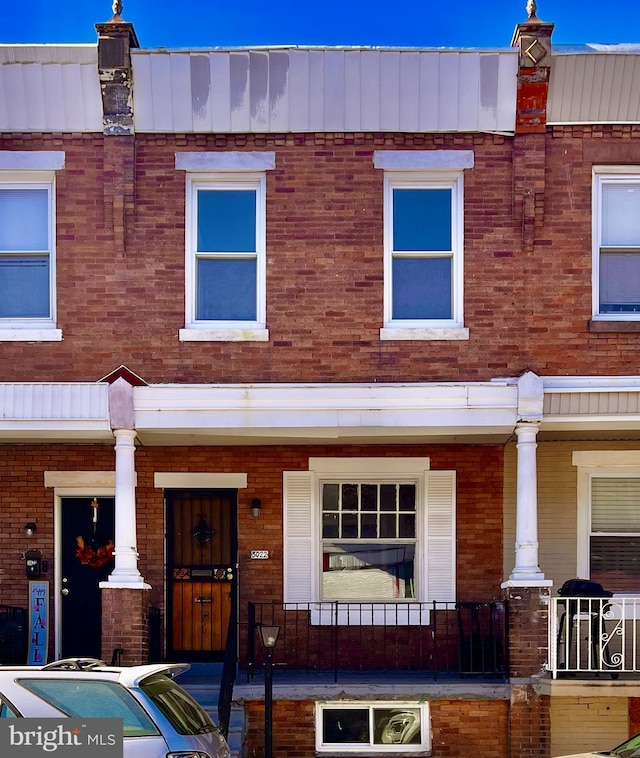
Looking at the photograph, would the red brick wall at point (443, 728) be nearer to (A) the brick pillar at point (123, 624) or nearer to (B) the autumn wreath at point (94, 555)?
(A) the brick pillar at point (123, 624)

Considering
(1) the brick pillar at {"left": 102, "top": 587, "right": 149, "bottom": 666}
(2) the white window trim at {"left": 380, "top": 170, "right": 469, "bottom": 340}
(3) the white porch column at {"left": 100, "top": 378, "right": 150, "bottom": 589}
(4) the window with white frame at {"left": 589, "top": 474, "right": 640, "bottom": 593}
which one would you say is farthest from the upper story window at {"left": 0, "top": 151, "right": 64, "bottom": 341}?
(4) the window with white frame at {"left": 589, "top": 474, "right": 640, "bottom": 593}

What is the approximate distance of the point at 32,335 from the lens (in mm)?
11953

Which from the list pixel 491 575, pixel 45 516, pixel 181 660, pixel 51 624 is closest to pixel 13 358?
pixel 45 516

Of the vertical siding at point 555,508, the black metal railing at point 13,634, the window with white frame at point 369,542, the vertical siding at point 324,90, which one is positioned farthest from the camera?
the window with white frame at point 369,542

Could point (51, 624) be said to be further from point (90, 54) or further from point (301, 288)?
point (90, 54)

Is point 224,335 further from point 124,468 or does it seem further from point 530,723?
point 530,723

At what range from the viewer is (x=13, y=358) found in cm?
1194

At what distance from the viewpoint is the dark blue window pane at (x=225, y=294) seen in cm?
1218

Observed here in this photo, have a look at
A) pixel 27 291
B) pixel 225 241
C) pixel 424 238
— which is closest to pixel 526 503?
pixel 424 238

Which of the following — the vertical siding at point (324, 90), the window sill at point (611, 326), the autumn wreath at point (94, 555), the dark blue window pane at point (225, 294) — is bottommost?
the autumn wreath at point (94, 555)

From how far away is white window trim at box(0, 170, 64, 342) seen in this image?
1195cm

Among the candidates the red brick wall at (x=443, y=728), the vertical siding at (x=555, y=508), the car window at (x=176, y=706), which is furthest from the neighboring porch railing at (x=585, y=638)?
the car window at (x=176, y=706)

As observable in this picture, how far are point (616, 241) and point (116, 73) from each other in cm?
567

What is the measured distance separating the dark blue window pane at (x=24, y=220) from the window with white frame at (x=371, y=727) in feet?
19.1
